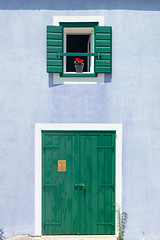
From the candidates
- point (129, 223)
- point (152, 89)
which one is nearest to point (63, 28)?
point (152, 89)

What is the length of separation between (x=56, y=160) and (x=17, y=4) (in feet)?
11.9

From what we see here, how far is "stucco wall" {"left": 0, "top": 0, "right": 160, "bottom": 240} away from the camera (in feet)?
18.6

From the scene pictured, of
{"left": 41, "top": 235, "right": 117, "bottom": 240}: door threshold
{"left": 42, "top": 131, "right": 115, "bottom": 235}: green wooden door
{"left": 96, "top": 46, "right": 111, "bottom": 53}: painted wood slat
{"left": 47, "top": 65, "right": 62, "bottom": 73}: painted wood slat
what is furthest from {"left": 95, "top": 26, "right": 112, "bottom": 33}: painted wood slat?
{"left": 41, "top": 235, "right": 117, "bottom": 240}: door threshold

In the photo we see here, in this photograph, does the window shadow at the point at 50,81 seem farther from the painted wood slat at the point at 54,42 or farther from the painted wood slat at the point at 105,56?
the painted wood slat at the point at 105,56

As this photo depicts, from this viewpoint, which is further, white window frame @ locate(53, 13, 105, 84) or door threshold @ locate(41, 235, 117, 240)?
white window frame @ locate(53, 13, 105, 84)

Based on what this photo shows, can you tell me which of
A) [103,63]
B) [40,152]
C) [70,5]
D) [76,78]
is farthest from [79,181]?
[70,5]

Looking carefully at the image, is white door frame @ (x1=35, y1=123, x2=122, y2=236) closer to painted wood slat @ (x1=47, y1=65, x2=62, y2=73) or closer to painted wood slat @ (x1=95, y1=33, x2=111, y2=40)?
painted wood slat @ (x1=47, y1=65, x2=62, y2=73)

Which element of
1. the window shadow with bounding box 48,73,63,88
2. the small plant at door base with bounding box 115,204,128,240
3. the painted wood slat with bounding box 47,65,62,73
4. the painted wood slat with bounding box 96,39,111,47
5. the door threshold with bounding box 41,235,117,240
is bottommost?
the door threshold with bounding box 41,235,117,240

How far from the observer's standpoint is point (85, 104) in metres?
5.68

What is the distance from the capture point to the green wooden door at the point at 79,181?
5684 mm

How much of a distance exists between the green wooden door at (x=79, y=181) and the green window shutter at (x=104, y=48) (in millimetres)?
1468

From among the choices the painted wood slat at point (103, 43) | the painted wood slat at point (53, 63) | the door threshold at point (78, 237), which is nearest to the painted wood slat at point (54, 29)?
the painted wood slat at point (53, 63)

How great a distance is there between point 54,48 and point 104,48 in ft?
3.65

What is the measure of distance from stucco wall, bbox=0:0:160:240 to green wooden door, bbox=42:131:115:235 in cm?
32
